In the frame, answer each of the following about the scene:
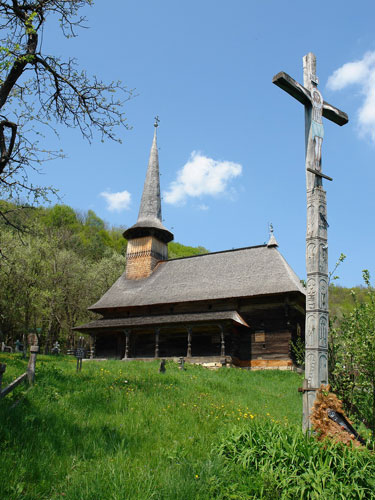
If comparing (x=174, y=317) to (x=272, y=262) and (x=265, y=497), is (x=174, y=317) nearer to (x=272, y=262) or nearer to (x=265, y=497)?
(x=272, y=262)

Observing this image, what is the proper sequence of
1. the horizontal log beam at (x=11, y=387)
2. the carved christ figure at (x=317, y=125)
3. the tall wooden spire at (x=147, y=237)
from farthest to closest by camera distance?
the tall wooden spire at (x=147, y=237)
the carved christ figure at (x=317, y=125)
the horizontal log beam at (x=11, y=387)

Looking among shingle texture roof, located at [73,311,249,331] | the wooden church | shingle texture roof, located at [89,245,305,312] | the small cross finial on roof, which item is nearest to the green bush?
the small cross finial on roof

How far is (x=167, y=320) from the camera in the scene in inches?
973

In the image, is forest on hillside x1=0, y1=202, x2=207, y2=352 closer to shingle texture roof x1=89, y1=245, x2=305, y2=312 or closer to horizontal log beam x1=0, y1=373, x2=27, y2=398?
shingle texture roof x1=89, y1=245, x2=305, y2=312

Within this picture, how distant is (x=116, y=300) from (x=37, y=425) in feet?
74.1

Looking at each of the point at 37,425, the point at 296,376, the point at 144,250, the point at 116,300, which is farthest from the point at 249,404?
the point at 144,250

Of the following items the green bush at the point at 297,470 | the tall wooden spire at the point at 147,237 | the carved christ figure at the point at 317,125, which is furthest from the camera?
the tall wooden spire at the point at 147,237

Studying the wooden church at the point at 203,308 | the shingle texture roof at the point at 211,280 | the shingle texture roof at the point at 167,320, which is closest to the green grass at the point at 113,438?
the shingle texture roof at the point at 167,320

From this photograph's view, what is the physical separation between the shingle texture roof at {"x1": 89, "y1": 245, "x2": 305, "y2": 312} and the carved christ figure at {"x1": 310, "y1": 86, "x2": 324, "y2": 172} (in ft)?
49.6

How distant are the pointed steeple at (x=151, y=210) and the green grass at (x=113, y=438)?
22273 mm

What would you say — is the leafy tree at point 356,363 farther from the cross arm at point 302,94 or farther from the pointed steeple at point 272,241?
the pointed steeple at point 272,241

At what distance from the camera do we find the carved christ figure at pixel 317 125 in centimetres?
745

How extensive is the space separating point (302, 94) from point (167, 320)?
18.7m

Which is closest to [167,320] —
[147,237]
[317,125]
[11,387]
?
[147,237]
